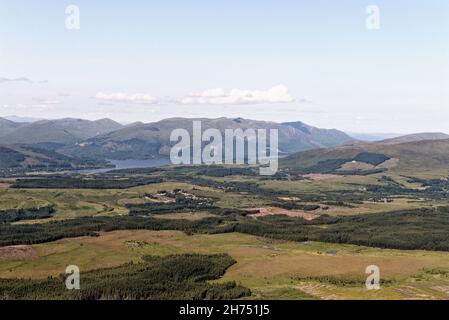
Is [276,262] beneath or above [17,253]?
beneath

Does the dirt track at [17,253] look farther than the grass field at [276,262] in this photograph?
Yes

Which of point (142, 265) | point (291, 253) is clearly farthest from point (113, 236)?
point (291, 253)

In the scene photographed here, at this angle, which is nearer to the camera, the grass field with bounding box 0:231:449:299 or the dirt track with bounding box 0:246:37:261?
the grass field with bounding box 0:231:449:299

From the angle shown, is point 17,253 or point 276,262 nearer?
point 276,262

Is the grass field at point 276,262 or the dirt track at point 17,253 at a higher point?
the dirt track at point 17,253

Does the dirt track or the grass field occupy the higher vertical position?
the dirt track
